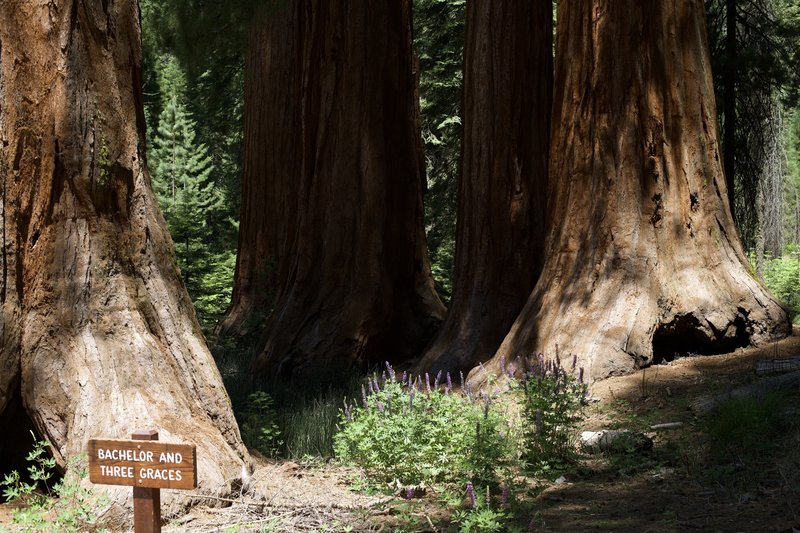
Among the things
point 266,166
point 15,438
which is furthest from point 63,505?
point 266,166

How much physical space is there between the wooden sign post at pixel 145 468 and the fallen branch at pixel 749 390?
3.81m

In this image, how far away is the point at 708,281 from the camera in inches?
311

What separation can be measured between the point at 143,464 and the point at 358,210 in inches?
277

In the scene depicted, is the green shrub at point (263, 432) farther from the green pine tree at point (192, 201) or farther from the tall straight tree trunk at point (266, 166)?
the green pine tree at point (192, 201)

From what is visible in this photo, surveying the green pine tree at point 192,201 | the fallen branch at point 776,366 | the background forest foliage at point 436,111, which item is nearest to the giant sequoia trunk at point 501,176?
the background forest foliage at point 436,111

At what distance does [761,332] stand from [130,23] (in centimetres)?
561

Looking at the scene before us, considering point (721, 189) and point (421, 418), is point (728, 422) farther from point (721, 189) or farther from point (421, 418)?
point (721, 189)

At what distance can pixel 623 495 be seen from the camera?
5207mm

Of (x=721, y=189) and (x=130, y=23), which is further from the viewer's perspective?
(x=721, y=189)

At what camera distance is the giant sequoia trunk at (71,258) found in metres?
5.57

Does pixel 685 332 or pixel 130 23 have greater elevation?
pixel 130 23

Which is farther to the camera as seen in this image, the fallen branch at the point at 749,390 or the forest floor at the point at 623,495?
the fallen branch at the point at 749,390

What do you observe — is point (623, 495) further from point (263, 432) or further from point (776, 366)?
point (263, 432)

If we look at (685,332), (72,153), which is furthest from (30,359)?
(685,332)
